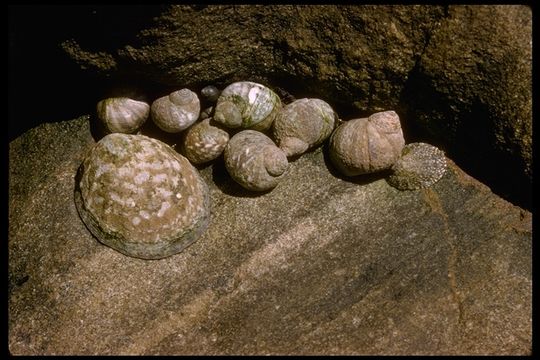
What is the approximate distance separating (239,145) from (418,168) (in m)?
1.04

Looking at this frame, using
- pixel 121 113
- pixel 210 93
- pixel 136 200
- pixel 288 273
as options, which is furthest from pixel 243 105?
pixel 288 273

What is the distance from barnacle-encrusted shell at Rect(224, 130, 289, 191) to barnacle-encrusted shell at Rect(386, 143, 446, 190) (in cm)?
65

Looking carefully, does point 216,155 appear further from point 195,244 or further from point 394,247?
point 394,247

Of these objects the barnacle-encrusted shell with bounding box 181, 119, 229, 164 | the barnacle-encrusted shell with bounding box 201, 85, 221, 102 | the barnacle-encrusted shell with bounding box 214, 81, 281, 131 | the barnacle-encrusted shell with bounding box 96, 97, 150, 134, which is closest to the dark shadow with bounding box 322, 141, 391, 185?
the barnacle-encrusted shell with bounding box 214, 81, 281, 131

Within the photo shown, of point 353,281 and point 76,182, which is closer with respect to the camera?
point 353,281

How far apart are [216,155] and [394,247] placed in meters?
1.15

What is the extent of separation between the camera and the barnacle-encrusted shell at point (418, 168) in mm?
2496

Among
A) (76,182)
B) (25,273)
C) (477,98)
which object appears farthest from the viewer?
(76,182)

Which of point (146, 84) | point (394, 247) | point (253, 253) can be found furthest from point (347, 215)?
point (146, 84)

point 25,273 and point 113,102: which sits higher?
point 113,102

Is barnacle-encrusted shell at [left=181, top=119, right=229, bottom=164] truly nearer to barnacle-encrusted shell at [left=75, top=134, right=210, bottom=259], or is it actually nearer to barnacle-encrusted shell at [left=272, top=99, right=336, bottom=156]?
barnacle-encrusted shell at [left=75, top=134, right=210, bottom=259]

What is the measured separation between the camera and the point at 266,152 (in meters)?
2.41

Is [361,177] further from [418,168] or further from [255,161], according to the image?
[255,161]

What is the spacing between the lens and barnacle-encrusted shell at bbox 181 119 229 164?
2533 mm
